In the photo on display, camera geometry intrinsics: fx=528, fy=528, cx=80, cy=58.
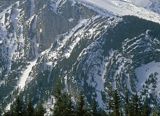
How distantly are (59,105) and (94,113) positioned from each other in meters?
33.9

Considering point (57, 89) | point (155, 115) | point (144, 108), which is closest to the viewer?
point (57, 89)

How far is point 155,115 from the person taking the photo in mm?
118688

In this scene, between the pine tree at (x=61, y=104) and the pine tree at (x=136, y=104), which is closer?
the pine tree at (x=61, y=104)

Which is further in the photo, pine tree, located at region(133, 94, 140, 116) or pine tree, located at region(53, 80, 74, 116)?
→ pine tree, located at region(133, 94, 140, 116)

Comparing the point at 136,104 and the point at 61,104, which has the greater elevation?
the point at 136,104

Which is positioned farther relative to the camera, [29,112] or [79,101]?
[29,112]

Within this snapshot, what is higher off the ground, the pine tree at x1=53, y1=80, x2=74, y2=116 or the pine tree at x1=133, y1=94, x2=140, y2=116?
the pine tree at x1=133, y1=94, x2=140, y2=116

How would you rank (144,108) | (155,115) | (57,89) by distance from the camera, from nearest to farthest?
(57,89), (155,115), (144,108)

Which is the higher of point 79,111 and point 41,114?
point 41,114

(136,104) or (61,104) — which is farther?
(136,104)

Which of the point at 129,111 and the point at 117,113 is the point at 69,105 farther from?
the point at 129,111

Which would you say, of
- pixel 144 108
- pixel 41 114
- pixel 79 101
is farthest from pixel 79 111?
pixel 144 108

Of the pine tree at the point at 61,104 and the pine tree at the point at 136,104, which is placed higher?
→ the pine tree at the point at 136,104

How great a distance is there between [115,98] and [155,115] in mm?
15560
